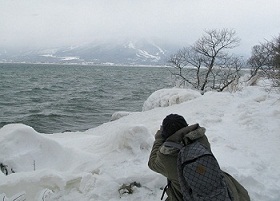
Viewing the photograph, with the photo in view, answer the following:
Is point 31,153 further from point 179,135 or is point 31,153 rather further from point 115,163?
point 179,135

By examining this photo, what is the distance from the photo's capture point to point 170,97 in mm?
20312

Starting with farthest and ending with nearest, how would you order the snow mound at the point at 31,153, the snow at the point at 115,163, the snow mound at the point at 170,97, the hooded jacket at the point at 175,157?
the snow mound at the point at 170,97
the snow mound at the point at 31,153
the snow at the point at 115,163
the hooded jacket at the point at 175,157

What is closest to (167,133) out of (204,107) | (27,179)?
(27,179)

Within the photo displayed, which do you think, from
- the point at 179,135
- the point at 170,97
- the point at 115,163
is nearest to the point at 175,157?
the point at 179,135

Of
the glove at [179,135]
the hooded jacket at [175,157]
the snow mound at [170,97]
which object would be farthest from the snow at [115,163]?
the snow mound at [170,97]

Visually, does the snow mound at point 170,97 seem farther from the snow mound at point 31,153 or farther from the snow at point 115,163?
the snow mound at point 31,153

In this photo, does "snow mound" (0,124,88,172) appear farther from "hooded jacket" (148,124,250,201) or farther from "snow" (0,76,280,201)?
"hooded jacket" (148,124,250,201)

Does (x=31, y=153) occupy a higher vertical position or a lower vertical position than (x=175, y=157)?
lower

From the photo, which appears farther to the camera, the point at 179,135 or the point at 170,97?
the point at 170,97

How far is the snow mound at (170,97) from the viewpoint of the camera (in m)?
19.3

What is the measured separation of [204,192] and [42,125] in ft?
54.9

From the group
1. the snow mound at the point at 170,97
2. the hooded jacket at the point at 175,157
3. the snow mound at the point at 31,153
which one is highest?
the hooded jacket at the point at 175,157

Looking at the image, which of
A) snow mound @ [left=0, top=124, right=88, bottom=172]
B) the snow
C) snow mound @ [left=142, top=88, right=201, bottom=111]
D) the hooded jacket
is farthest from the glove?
snow mound @ [left=142, top=88, right=201, bottom=111]

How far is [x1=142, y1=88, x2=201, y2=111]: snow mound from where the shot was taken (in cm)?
1933
